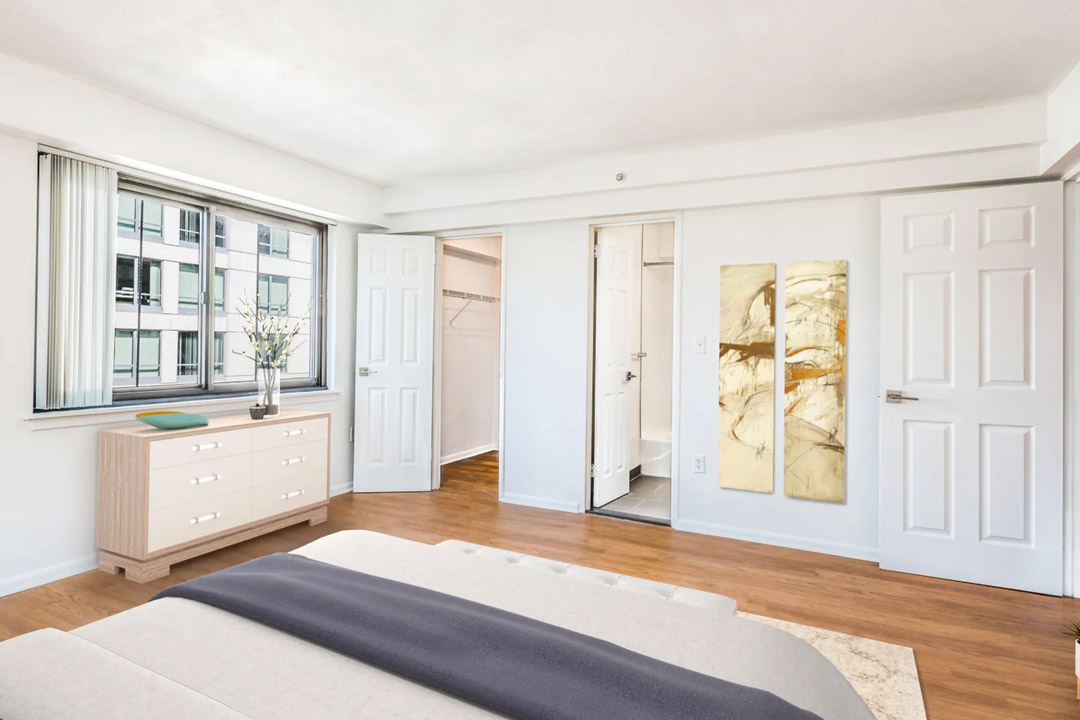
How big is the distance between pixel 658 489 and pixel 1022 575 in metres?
2.55

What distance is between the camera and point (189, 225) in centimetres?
386

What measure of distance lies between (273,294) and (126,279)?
1073 mm

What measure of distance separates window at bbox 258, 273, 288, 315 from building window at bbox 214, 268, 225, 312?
1.00ft

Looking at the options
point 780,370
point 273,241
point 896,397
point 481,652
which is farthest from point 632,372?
point 481,652

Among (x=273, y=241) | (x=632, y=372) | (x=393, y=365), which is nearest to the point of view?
(x=273, y=241)

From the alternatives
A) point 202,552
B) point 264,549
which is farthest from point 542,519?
point 202,552

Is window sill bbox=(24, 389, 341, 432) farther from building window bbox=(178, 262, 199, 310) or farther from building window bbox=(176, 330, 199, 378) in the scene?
building window bbox=(178, 262, 199, 310)

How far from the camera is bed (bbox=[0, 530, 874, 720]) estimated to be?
1113mm

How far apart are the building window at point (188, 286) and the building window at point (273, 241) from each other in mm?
589

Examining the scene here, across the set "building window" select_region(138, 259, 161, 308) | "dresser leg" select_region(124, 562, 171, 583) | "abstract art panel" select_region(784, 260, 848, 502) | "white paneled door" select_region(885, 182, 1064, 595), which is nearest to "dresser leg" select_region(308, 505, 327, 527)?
"dresser leg" select_region(124, 562, 171, 583)

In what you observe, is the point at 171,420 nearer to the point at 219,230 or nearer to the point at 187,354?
the point at 187,354

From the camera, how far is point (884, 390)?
3385 millimetres

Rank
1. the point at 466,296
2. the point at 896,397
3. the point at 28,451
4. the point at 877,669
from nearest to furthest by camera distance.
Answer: the point at 877,669, the point at 28,451, the point at 896,397, the point at 466,296

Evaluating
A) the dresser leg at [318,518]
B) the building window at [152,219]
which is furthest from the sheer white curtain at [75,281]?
the dresser leg at [318,518]
